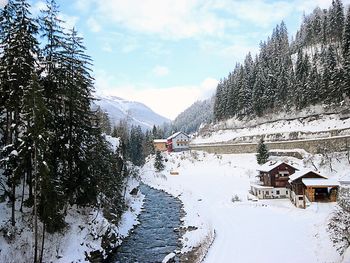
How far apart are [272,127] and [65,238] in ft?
200

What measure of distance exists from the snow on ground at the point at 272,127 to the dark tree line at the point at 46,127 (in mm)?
42526

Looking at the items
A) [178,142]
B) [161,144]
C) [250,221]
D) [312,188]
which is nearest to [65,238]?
[250,221]

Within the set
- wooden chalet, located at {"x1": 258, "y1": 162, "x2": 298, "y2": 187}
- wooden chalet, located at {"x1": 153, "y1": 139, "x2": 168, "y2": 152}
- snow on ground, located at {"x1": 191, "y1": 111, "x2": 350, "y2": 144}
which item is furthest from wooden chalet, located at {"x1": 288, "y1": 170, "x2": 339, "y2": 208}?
wooden chalet, located at {"x1": 153, "y1": 139, "x2": 168, "y2": 152}

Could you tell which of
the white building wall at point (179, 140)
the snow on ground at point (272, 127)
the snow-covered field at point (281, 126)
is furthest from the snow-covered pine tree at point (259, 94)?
the white building wall at point (179, 140)

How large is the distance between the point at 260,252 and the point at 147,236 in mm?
13493

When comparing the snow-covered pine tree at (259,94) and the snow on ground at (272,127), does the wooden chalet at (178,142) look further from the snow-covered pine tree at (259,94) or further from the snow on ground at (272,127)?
the snow-covered pine tree at (259,94)

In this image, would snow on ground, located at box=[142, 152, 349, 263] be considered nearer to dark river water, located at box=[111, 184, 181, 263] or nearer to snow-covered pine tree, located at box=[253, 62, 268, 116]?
dark river water, located at box=[111, 184, 181, 263]

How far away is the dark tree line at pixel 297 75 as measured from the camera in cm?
6644

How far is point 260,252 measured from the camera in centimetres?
2403

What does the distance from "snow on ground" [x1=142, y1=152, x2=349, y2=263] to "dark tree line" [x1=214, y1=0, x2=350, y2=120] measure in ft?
61.7

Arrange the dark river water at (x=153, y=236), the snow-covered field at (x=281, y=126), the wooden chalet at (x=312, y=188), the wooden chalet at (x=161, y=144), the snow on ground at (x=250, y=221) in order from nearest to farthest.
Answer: the snow on ground at (x=250, y=221) → the dark river water at (x=153, y=236) → the wooden chalet at (x=312, y=188) → the snow-covered field at (x=281, y=126) → the wooden chalet at (x=161, y=144)

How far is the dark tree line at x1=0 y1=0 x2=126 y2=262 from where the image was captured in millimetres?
21520

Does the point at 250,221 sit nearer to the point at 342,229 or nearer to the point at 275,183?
the point at 342,229

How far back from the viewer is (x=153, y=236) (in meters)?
33.7
